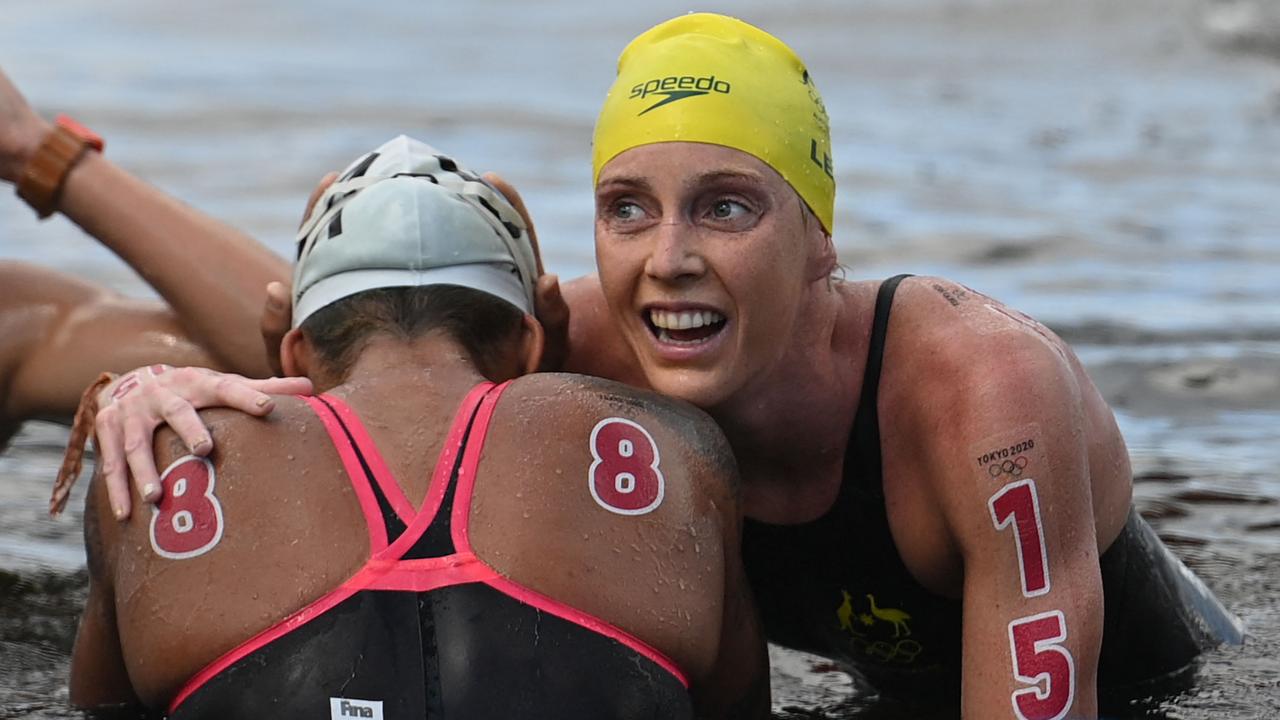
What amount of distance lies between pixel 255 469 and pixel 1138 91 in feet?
54.2

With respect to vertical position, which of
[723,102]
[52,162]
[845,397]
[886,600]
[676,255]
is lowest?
[886,600]

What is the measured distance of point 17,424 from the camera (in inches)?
239

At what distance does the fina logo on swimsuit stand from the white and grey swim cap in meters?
1.03

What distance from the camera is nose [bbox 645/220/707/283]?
167 inches

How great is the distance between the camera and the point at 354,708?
11.8ft

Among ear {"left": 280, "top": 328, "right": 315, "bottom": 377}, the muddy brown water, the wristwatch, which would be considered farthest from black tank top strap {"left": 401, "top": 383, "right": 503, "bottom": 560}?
the wristwatch

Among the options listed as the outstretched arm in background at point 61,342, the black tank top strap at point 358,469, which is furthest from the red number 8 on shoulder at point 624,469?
the outstretched arm in background at point 61,342

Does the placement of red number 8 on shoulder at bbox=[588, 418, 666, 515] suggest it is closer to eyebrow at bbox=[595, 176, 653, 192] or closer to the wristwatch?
eyebrow at bbox=[595, 176, 653, 192]

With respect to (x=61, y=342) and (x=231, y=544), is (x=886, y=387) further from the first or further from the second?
(x=61, y=342)

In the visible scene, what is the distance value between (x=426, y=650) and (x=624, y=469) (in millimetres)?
557

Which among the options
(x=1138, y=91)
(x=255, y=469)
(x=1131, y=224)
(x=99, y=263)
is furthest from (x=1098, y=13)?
(x=255, y=469)

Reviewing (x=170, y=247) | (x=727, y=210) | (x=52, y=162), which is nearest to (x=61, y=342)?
(x=170, y=247)

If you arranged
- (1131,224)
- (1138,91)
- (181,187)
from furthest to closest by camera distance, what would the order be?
(1138,91) → (181,187) → (1131,224)

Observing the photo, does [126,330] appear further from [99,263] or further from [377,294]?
[99,263]
